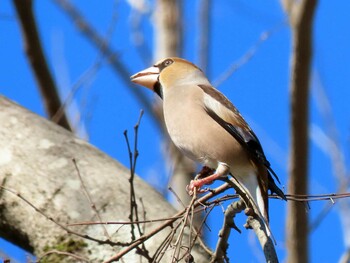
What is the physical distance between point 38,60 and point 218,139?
1.78 m

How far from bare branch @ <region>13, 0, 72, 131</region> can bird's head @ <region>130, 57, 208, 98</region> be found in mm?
848

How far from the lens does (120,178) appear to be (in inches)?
141

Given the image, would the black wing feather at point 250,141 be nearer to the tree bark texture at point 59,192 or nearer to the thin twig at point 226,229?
the thin twig at point 226,229

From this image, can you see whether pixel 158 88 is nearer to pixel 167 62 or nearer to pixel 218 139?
pixel 167 62

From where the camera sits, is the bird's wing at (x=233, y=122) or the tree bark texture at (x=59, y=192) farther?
the tree bark texture at (x=59, y=192)

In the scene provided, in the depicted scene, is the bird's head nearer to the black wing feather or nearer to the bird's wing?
the bird's wing

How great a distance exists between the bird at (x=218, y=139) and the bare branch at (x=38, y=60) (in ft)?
4.32

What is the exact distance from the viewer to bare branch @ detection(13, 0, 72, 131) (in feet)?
14.7

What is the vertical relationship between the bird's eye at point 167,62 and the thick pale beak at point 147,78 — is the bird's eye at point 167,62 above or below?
above

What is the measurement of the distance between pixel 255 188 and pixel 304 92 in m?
1.08

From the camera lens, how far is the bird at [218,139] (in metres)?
2.92

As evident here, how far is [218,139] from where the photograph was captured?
309 cm

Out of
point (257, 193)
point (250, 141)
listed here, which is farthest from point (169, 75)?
point (257, 193)

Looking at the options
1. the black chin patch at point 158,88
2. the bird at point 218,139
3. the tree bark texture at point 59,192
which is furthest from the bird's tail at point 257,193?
the black chin patch at point 158,88
